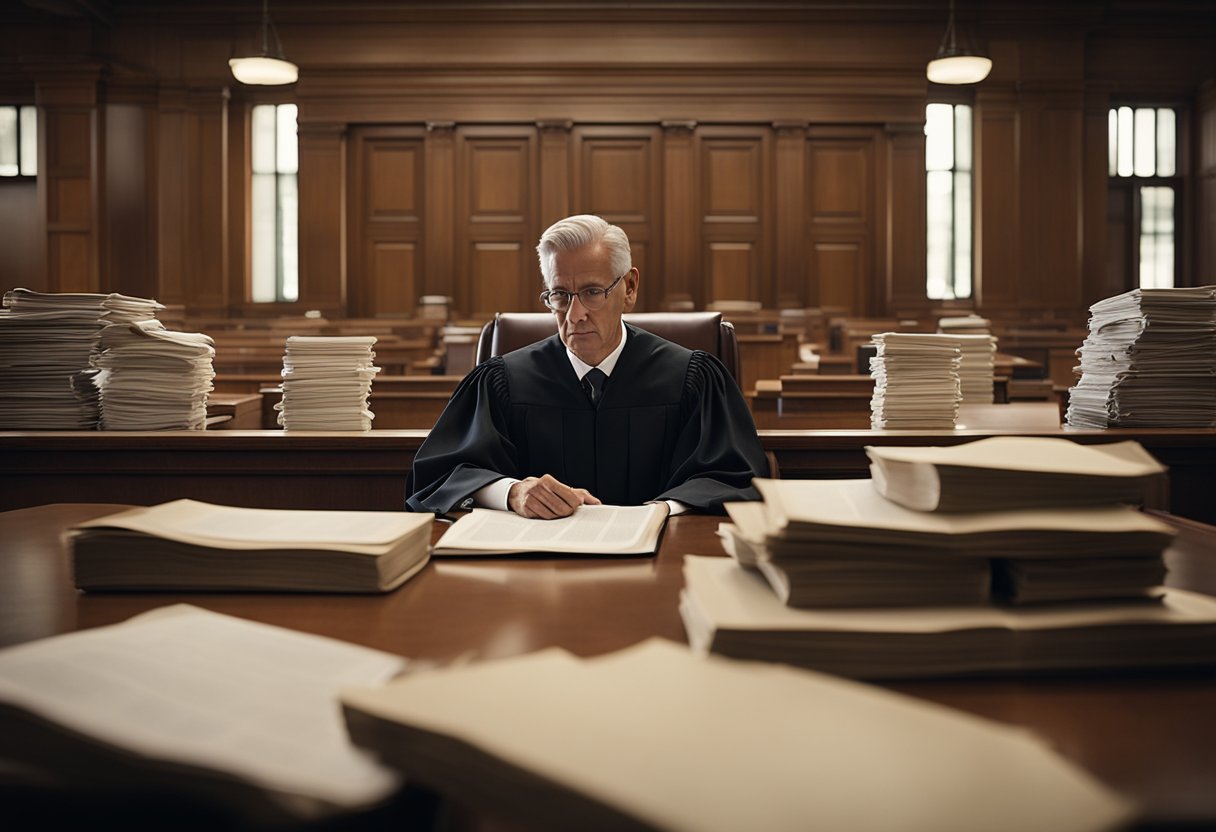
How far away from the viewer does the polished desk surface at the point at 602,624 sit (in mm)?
725

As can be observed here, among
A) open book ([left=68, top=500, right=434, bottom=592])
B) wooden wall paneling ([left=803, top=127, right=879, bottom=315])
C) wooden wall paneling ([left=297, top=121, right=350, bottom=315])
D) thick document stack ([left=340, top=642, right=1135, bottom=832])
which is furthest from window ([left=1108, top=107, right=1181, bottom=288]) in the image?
thick document stack ([left=340, top=642, right=1135, bottom=832])

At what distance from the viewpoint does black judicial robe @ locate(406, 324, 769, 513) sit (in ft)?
8.74

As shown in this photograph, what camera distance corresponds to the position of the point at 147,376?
9.53 feet

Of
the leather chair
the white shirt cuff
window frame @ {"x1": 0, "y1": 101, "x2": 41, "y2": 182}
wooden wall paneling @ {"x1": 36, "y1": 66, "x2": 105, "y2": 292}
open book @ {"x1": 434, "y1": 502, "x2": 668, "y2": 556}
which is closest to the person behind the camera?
open book @ {"x1": 434, "y1": 502, "x2": 668, "y2": 556}

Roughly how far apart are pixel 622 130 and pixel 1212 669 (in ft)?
36.4

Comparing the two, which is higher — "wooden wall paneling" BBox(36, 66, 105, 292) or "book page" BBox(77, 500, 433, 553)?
"wooden wall paneling" BBox(36, 66, 105, 292)

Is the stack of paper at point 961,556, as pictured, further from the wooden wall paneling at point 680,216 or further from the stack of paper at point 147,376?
the wooden wall paneling at point 680,216

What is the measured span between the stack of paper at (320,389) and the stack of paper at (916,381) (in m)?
1.55

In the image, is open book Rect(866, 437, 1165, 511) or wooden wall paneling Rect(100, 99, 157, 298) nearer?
open book Rect(866, 437, 1165, 511)

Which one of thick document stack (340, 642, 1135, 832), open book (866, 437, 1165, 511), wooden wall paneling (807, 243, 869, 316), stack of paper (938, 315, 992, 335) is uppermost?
wooden wall paneling (807, 243, 869, 316)

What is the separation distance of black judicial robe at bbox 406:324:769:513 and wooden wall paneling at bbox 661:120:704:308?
8.71m

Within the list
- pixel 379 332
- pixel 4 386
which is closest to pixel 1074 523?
pixel 4 386

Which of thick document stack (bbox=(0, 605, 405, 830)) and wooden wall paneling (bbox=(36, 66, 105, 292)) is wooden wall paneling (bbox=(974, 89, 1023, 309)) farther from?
thick document stack (bbox=(0, 605, 405, 830))

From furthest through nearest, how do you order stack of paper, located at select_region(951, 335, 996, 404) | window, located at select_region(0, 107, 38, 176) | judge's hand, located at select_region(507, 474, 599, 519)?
window, located at select_region(0, 107, 38, 176)
stack of paper, located at select_region(951, 335, 996, 404)
judge's hand, located at select_region(507, 474, 599, 519)
